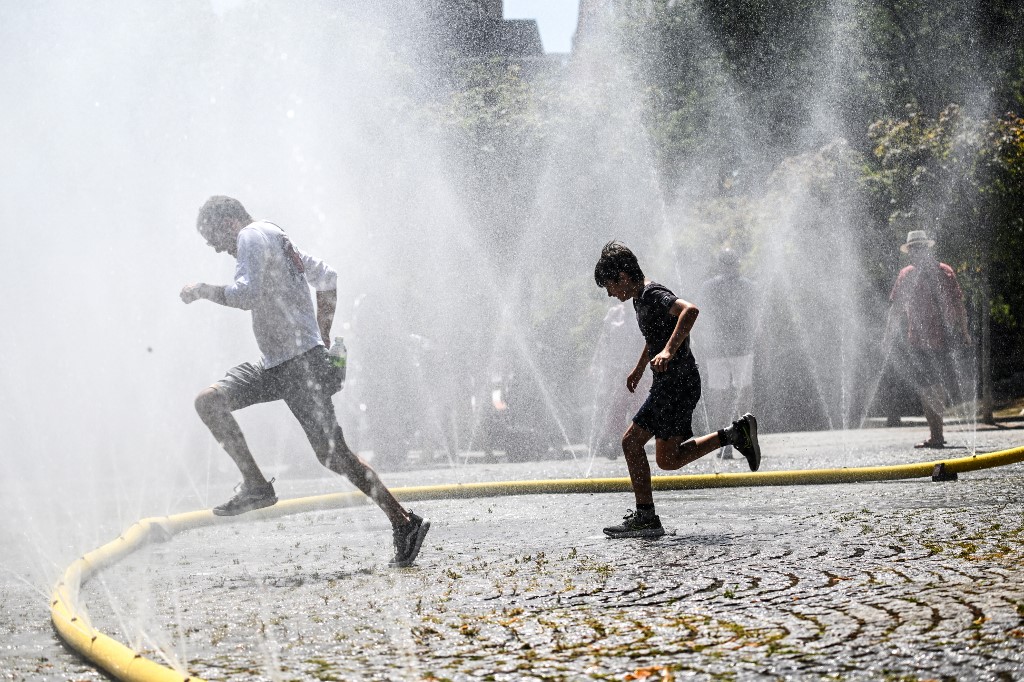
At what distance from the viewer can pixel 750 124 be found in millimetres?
28828

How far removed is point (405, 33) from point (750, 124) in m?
7.58

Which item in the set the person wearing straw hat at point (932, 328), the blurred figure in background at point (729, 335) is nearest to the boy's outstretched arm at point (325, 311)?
the blurred figure in background at point (729, 335)

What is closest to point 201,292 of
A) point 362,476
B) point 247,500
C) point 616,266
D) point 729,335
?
point 247,500

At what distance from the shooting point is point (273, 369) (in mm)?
6488

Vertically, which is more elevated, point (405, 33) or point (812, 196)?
point (405, 33)

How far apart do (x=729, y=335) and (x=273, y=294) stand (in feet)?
23.3

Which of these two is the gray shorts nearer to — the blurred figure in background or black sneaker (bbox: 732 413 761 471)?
black sneaker (bbox: 732 413 761 471)

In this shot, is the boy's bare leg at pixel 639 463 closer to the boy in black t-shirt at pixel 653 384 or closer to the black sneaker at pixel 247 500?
the boy in black t-shirt at pixel 653 384

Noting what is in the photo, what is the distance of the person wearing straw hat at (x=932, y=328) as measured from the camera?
482 inches

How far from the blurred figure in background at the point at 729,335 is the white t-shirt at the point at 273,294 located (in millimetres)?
6711

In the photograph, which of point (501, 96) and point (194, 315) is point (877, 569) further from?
point (501, 96)

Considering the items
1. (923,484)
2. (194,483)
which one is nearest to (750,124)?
(194,483)

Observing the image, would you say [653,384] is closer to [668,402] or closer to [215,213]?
[668,402]

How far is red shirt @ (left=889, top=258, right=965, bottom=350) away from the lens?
12289mm
